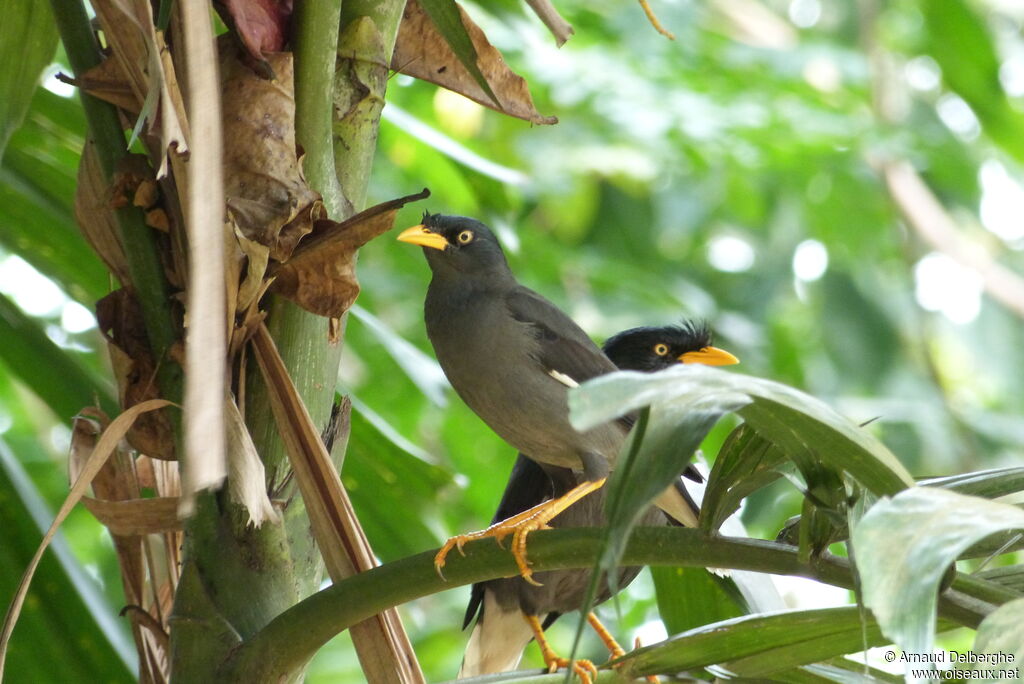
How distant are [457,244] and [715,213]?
4.57 m

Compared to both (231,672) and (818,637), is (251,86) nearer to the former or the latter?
(231,672)

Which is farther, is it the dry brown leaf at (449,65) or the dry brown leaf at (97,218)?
the dry brown leaf at (449,65)

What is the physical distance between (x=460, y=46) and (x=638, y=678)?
962mm

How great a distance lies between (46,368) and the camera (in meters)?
2.25

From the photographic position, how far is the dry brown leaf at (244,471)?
1.46m

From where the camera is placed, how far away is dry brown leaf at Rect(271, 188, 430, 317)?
160 centimetres

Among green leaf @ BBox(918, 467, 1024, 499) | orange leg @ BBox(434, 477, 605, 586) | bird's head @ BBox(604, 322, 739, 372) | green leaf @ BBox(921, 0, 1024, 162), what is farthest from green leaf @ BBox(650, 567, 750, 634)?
green leaf @ BBox(921, 0, 1024, 162)

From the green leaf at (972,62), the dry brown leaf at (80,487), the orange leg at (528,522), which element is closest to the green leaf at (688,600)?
the orange leg at (528,522)

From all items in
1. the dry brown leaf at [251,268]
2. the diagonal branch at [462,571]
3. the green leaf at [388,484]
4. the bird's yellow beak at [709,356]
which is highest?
the bird's yellow beak at [709,356]

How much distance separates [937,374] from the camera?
7.26 metres

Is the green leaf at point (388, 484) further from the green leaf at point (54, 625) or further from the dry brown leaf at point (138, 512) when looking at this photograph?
the dry brown leaf at point (138, 512)

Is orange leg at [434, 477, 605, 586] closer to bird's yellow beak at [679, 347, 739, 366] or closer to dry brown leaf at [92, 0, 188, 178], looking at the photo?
dry brown leaf at [92, 0, 188, 178]

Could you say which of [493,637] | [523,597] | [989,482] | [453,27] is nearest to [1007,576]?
[989,482]

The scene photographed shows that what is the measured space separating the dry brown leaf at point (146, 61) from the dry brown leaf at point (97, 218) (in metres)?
0.15
